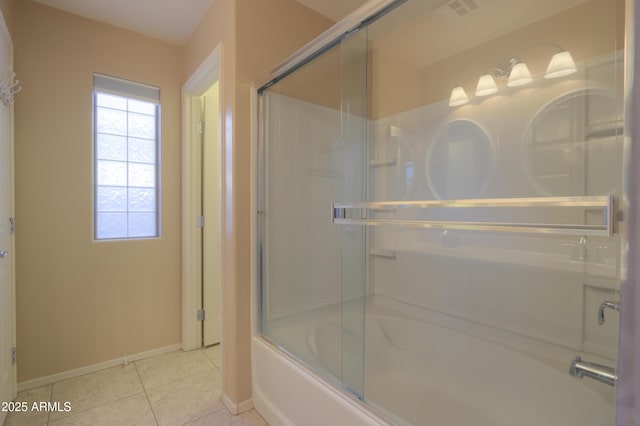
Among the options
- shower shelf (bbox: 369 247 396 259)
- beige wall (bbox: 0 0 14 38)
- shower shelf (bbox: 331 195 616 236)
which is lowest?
shower shelf (bbox: 369 247 396 259)

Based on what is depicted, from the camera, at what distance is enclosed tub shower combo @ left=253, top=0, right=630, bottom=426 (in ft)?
4.32

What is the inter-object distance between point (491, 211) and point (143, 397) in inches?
93.0

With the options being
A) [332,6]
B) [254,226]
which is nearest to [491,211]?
[254,226]

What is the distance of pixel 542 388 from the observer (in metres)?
1.34

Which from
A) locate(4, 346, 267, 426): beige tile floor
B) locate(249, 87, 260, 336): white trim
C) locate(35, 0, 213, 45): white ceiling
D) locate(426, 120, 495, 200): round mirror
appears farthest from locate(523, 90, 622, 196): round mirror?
locate(35, 0, 213, 45): white ceiling

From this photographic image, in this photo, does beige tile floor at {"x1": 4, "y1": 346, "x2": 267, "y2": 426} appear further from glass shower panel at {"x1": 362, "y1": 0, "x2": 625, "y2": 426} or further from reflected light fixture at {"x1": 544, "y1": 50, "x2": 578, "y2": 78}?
reflected light fixture at {"x1": 544, "y1": 50, "x2": 578, "y2": 78}

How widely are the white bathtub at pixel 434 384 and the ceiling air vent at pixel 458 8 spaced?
5.88 feet

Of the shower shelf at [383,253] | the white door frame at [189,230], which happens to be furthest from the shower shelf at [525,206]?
the white door frame at [189,230]

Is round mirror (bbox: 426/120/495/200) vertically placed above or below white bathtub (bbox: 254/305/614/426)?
above

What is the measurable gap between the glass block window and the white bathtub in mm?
1415

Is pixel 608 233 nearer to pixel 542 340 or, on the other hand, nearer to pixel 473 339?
pixel 542 340

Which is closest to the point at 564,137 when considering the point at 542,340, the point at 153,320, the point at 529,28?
the point at 529,28

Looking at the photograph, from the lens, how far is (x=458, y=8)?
1.66 m

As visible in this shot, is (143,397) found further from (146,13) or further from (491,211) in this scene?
(146,13)
